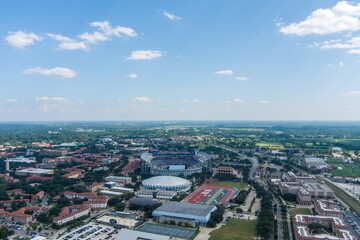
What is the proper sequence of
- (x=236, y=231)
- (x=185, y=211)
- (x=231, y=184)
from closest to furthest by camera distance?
(x=236, y=231), (x=185, y=211), (x=231, y=184)

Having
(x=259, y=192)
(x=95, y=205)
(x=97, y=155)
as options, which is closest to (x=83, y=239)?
(x=95, y=205)

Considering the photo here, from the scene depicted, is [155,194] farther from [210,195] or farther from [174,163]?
Answer: [174,163]

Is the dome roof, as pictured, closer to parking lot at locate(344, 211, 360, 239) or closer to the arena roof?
the arena roof

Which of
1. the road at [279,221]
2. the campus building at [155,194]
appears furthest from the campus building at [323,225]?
the campus building at [155,194]

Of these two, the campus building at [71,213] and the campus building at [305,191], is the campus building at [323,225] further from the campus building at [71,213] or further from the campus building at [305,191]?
the campus building at [71,213]

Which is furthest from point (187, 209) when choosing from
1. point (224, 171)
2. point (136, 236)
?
point (224, 171)

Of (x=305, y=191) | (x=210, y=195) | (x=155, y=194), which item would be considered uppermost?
(x=305, y=191)

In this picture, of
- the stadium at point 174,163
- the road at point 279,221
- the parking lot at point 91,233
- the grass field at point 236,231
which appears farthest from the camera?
the stadium at point 174,163
